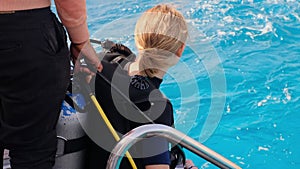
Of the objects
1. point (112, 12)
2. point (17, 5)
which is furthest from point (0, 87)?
point (112, 12)

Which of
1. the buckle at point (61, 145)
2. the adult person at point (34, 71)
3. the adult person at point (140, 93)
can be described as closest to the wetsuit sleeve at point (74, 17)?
the adult person at point (34, 71)

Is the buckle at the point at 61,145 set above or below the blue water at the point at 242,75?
above

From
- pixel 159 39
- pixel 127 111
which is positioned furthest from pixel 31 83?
pixel 159 39

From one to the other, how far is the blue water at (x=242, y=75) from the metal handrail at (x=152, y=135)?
0.48 meters

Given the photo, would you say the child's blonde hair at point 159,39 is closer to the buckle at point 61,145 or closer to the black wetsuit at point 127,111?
the black wetsuit at point 127,111

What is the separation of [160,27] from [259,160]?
2060mm

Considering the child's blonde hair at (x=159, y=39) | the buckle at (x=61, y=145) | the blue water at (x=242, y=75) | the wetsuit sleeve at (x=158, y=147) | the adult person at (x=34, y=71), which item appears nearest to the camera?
the adult person at (x=34, y=71)

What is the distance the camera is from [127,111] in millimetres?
1433

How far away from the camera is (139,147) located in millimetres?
1530

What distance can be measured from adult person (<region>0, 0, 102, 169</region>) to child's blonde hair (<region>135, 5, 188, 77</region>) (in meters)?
0.35

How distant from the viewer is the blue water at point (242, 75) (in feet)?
11.0

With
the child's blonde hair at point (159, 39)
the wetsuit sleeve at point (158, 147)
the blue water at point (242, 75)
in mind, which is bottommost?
the blue water at point (242, 75)

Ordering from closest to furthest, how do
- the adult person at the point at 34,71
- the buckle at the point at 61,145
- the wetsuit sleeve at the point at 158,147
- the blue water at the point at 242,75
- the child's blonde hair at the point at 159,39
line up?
the adult person at the point at 34,71
the buckle at the point at 61,145
the wetsuit sleeve at the point at 158,147
the child's blonde hair at the point at 159,39
the blue water at the point at 242,75

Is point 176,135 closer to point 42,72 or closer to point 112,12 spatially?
point 42,72
